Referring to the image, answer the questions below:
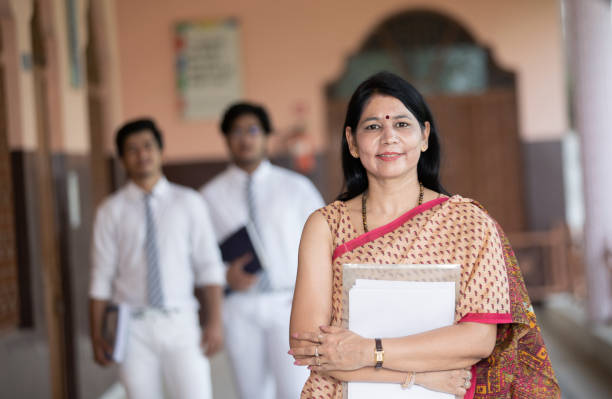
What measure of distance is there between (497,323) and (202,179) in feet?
19.4

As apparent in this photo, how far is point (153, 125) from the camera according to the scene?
10.6ft

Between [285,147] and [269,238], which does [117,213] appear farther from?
[285,147]

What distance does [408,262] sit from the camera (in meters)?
1.67

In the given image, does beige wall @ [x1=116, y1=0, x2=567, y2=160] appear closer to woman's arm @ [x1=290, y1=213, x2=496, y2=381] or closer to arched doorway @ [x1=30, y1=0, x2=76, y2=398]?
arched doorway @ [x1=30, y1=0, x2=76, y2=398]

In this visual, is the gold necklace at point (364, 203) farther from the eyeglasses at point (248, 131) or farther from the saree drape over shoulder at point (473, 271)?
the eyeglasses at point (248, 131)

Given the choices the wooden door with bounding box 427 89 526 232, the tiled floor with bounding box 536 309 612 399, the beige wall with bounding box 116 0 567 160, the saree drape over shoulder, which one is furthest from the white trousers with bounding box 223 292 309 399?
the wooden door with bounding box 427 89 526 232

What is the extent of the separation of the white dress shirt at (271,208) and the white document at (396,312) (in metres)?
1.75

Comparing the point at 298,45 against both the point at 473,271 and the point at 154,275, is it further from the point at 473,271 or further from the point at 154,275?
the point at 473,271

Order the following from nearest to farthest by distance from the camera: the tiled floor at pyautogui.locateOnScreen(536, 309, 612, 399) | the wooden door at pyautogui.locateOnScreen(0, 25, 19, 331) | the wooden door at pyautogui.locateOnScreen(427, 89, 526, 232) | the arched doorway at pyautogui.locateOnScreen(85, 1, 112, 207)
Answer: the wooden door at pyautogui.locateOnScreen(0, 25, 19, 331) < the tiled floor at pyautogui.locateOnScreen(536, 309, 612, 399) < the arched doorway at pyautogui.locateOnScreen(85, 1, 112, 207) < the wooden door at pyautogui.locateOnScreen(427, 89, 526, 232)

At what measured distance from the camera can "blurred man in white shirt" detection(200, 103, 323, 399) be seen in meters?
3.28

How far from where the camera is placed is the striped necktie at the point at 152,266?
9.96 feet

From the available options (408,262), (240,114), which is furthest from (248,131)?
(408,262)

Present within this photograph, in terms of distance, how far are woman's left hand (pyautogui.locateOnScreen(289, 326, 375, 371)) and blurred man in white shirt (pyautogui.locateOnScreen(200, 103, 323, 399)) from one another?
157 centimetres

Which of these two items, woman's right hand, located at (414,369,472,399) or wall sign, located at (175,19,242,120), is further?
wall sign, located at (175,19,242,120)
